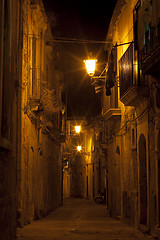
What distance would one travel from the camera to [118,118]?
18.7m

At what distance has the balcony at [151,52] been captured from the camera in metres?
10.1

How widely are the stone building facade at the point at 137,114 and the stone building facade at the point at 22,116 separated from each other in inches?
126

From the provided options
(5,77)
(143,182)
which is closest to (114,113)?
(143,182)

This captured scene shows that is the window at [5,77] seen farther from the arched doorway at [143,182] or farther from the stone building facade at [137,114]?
the arched doorway at [143,182]

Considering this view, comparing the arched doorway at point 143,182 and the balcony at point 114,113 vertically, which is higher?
the balcony at point 114,113

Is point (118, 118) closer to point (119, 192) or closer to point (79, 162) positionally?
point (119, 192)

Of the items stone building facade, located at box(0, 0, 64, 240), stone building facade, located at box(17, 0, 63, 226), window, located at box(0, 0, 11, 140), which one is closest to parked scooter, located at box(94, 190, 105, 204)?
stone building facade, located at box(0, 0, 64, 240)

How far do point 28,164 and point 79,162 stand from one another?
125ft

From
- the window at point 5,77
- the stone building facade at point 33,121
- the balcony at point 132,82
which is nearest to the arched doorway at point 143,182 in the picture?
the balcony at point 132,82

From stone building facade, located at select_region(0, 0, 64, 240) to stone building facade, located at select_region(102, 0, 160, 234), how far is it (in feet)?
10.5

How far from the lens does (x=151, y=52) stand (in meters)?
10.4

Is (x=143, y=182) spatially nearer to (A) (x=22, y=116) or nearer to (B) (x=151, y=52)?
(A) (x=22, y=116)

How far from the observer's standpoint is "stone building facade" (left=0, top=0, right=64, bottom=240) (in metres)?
7.90

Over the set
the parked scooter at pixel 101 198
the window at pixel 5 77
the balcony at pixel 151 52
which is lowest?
the parked scooter at pixel 101 198
